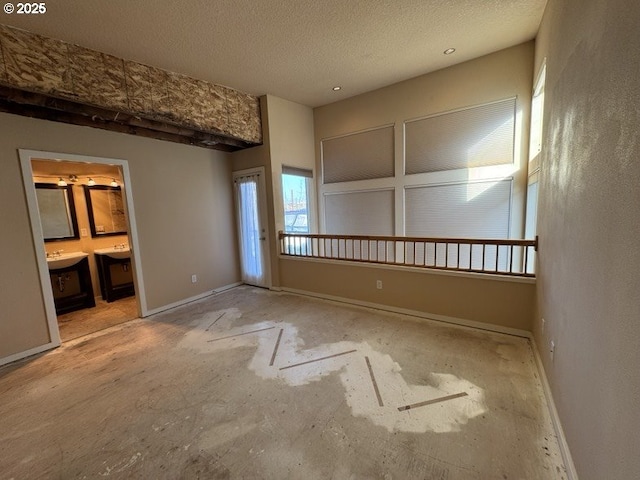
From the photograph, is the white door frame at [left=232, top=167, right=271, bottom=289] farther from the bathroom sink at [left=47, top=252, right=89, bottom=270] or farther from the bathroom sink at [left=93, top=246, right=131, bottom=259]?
the bathroom sink at [left=47, top=252, right=89, bottom=270]

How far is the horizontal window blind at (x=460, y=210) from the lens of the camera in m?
3.67

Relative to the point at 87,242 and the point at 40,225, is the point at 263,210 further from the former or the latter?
the point at 87,242

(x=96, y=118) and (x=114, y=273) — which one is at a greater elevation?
(x=96, y=118)

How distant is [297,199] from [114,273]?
3420 millimetres

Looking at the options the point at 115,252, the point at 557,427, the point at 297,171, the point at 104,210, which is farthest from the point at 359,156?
the point at 104,210

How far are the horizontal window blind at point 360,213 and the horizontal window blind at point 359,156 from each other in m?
0.31

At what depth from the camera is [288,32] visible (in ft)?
9.33

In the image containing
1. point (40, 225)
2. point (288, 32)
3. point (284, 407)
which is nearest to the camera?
point (284, 407)

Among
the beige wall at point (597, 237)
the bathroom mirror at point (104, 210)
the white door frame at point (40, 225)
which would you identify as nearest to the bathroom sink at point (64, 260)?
the bathroom mirror at point (104, 210)

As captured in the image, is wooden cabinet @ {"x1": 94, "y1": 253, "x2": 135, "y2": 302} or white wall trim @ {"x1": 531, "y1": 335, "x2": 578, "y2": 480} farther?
wooden cabinet @ {"x1": 94, "y1": 253, "x2": 135, "y2": 302}

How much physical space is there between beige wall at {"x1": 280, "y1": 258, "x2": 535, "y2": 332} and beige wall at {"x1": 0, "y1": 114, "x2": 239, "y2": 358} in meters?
1.57

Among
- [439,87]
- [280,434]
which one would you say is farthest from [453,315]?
[439,87]

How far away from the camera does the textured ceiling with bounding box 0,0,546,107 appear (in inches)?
96.0
